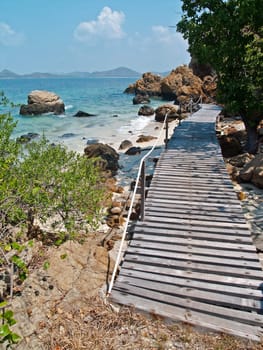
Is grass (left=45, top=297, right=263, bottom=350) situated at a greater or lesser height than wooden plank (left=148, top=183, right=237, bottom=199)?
lesser

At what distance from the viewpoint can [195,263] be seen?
4.55 meters

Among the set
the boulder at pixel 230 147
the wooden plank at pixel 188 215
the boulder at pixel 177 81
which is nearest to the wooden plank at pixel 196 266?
the wooden plank at pixel 188 215

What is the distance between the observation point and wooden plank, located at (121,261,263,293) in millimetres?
4105

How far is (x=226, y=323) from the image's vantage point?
139 inches

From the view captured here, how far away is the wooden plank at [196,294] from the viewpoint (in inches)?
149

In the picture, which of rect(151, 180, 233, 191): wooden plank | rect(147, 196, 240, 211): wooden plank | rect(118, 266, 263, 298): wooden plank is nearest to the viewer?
rect(118, 266, 263, 298): wooden plank

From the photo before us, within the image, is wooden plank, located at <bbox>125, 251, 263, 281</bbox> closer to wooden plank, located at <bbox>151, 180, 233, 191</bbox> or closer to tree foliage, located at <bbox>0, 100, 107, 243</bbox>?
tree foliage, located at <bbox>0, 100, 107, 243</bbox>

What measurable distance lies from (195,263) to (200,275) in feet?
0.89

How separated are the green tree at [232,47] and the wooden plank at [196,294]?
823 centimetres

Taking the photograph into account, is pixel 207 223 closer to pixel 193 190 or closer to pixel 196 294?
pixel 193 190

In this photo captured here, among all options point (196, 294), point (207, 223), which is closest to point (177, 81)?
point (207, 223)

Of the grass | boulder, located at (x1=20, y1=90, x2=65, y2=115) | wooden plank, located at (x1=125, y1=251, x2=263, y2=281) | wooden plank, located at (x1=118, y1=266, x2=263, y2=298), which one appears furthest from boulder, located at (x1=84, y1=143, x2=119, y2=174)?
boulder, located at (x1=20, y1=90, x2=65, y2=115)

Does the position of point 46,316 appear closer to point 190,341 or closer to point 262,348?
point 190,341

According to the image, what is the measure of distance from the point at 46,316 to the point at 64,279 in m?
0.66
